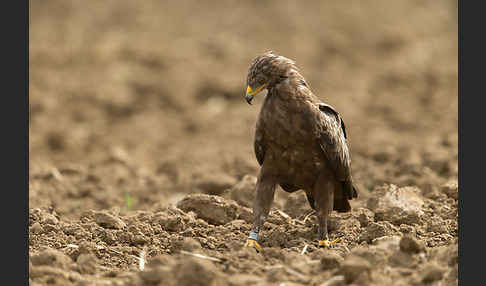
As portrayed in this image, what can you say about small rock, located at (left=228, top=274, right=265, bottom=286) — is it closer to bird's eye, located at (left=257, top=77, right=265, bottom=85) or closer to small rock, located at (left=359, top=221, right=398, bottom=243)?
small rock, located at (left=359, top=221, right=398, bottom=243)

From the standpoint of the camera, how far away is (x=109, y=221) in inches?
288

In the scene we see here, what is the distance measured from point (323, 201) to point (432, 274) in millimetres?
1836

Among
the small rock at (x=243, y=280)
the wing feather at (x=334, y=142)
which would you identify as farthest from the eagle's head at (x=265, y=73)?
the small rock at (x=243, y=280)

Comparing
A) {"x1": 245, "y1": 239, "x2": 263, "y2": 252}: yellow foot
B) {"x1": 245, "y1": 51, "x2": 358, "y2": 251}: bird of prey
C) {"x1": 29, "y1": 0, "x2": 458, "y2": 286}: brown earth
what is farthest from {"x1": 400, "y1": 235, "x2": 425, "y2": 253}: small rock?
{"x1": 245, "y1": 239, "x2": 263, "y2": 252}: yellow foot

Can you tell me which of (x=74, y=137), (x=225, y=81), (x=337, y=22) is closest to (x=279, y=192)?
(x=74, y=137)

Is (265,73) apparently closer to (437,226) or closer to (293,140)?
(293,140)

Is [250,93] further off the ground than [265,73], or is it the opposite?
[265,73]

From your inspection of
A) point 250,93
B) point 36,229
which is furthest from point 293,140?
point 36,229

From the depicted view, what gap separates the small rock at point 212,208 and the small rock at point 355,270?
253cm

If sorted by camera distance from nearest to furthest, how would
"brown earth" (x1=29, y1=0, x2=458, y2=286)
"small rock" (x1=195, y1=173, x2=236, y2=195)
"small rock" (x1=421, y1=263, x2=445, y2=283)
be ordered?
1. "small rock" (x1=421, y1=263, x2=445, y2=283)
2. "brown earth" (x1=29, y1=0, x2=458, y2=286)
3. "small rock" (x1=195, y1=173, x2=236, y2=195)

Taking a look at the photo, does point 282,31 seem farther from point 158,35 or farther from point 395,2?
point 395,2

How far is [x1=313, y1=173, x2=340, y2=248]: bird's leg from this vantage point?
6.88 meters

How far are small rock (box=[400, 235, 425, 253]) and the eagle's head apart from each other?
6.09 feet

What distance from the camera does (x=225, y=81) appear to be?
16.9 m
